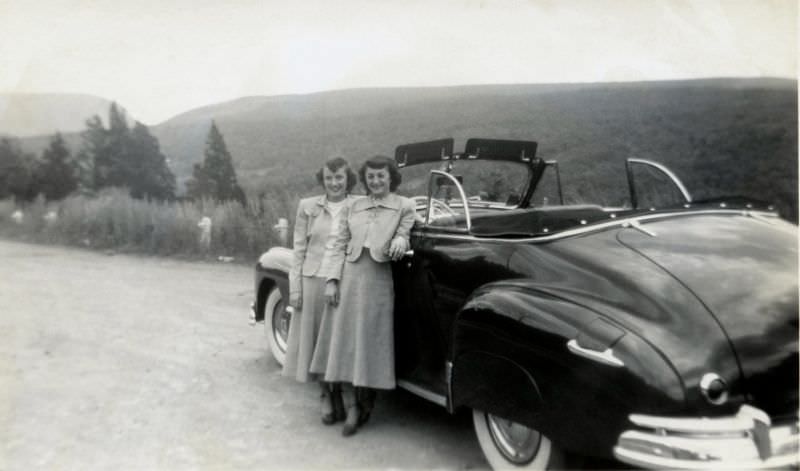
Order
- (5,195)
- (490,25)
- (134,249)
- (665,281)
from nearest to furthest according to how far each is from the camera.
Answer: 1. (665,281)
2. (490,25)
3. (5,195)
4. (134,249)

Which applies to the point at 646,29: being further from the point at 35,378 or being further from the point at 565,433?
the point at 35,378

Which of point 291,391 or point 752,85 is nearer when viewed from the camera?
point 752,85

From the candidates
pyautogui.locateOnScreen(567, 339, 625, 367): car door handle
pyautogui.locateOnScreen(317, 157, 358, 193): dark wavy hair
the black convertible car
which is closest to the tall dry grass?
pyautogui.locateOnScreen(317, 157, 358, 193): dark wavy hair

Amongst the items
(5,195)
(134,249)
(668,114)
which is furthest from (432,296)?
(134,249)

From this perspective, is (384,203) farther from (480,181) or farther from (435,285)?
(480,181)

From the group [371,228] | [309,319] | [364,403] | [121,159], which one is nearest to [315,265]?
Result: [309,319]

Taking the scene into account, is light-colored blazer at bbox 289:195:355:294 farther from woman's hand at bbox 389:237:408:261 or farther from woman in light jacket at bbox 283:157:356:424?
woman's hand at bbox 389:237:408:261
